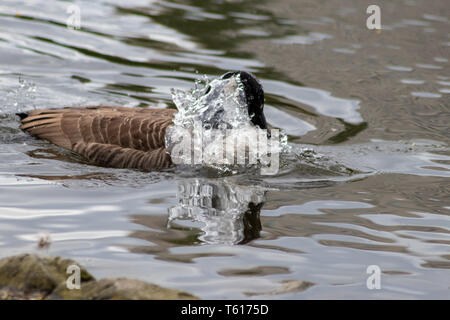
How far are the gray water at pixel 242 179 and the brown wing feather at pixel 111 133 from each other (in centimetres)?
20

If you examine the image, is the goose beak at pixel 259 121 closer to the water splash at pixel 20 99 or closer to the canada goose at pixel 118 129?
the canada goose at pixel 118 129

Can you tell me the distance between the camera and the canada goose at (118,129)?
→ 8844mm

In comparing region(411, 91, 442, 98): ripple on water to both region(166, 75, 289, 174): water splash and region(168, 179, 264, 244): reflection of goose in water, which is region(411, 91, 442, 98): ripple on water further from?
region(168, 179, 264, 244): reflection of goose in water

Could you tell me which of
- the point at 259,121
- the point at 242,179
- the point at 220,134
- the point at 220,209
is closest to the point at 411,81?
the point at 259,121

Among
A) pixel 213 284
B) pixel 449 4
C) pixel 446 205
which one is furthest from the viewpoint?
pixel 449 4

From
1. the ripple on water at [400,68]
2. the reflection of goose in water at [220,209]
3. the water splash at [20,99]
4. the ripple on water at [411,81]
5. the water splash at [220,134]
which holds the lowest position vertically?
the reflection of goose in water at [220,209]

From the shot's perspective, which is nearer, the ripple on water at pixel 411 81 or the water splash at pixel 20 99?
the water splash at pixel 20 99

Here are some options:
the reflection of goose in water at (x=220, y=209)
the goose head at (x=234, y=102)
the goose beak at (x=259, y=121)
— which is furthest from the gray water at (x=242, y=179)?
the goose head at (x=234, y=102)

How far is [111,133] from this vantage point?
910 cm

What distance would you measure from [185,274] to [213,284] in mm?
286
